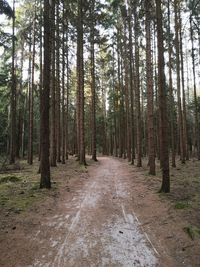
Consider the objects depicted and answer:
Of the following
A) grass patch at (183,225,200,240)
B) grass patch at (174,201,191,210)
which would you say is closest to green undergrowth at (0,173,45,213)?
grass patch at (174,201,191,210)

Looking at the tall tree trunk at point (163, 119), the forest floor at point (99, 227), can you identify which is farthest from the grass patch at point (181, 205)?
the tall tree trunk at point (163, 119)

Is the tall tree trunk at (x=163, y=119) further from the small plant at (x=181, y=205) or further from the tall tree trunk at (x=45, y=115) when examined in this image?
the tall tree trunk at (x=45, y=115)

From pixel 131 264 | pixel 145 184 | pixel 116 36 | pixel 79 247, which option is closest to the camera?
pixel 131 264

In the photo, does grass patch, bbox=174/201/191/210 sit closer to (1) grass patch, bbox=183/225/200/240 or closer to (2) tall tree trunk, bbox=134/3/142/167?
(1) grass patch, bbox=183/225/200/240

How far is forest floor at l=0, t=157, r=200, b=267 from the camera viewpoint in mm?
Answer: 5332

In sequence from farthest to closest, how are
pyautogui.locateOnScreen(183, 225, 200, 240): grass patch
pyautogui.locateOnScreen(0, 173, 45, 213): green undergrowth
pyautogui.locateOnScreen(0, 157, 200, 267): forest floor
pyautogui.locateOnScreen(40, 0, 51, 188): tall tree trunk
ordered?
pyautogui.locateOnScreen(40, 0, 51, 188): tall tree trunk, pyautogui.locateOnScreen(0, 173, 45, 213): green undergrowth, pyautogui.locateOnScreen(183, 225, 200, 240): grass patch, pyautogui.locateOnScreen(0, 157, 200, 267): forest floor

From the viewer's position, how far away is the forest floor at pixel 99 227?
5332mm

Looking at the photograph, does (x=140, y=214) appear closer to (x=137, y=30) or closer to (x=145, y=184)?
(x=145, y=184)

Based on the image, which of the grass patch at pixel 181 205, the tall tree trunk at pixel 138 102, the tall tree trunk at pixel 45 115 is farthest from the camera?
the tall tree trunk at pixel 138 102

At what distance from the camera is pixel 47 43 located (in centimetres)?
1148

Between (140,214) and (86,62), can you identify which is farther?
(86,62)

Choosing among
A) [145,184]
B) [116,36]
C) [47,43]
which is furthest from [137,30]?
[145,184]

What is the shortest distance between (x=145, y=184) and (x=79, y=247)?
7333mm

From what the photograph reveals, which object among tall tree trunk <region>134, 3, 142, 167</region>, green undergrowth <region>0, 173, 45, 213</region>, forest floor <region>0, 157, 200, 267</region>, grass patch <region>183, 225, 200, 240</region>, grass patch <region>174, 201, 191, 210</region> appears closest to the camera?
forest floor <region>0, 157, 200, 267</region>
